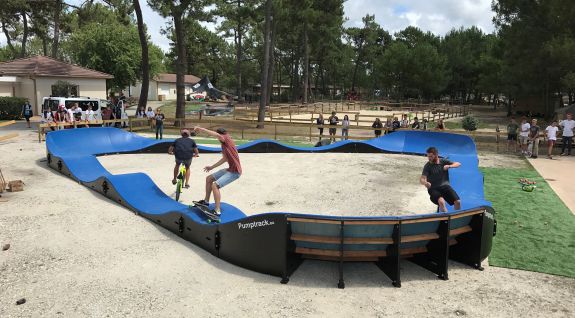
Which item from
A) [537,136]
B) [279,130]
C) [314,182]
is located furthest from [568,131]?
[279,130]

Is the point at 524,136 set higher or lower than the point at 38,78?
lower

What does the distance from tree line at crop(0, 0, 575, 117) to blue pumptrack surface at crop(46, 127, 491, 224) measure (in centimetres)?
868

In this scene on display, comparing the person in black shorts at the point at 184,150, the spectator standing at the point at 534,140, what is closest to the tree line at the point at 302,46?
the spectator standing at the point at 534,140

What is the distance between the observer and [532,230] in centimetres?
841

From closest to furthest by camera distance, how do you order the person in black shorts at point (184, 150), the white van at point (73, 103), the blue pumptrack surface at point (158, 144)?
the blue pumptrack surface at point (158, 144) → the person in black shorts at point (184, 150) → the white van at point (73, 103)

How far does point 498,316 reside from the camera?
5250 mm

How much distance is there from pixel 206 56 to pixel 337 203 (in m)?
77.9

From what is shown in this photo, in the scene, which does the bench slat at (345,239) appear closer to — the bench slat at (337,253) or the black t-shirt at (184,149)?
the bench slat at (337,253)

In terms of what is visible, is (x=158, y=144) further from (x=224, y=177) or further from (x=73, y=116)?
(x=224, y=177)

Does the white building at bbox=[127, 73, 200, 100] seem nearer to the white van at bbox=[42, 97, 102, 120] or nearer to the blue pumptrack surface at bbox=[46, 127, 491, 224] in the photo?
the white van at bbox=[42, 97, 102, 120]

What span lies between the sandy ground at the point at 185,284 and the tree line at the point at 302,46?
19.2 metres

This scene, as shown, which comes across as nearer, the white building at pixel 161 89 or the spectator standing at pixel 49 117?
the spectator standing at pixel 49 117

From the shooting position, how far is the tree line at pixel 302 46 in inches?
1089

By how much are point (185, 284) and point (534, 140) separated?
53.2ft
